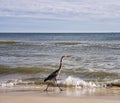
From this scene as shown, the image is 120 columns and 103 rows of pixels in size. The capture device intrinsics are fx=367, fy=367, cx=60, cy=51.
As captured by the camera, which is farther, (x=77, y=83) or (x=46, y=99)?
(x=77, y=83)

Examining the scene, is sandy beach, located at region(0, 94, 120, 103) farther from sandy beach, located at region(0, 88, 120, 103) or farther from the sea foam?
the sea foam

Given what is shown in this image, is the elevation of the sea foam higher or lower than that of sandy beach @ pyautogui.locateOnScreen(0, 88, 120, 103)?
higher

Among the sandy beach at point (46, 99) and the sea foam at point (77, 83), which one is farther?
the sea foam at point (77, 83)

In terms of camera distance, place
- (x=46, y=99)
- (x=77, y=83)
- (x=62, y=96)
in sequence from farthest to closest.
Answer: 1. (x=77, y=83)
2. (x=62, y=96)
3. (x=46, y=99)

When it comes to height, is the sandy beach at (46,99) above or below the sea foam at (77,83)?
below

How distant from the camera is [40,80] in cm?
1366

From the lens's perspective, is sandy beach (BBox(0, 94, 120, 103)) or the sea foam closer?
sandy beach (BBox(0, 94, 120, 103))

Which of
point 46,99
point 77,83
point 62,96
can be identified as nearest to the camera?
point 46,99

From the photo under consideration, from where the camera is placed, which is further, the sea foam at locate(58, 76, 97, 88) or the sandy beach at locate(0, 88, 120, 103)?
the sea foam at locate(58, 76, 97, 88)

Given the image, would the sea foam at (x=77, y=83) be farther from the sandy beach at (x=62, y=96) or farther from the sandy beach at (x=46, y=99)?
the sandy beach at (x=46, y=99)

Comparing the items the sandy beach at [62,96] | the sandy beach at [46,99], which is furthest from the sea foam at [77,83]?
the sandy beach at [46,99]

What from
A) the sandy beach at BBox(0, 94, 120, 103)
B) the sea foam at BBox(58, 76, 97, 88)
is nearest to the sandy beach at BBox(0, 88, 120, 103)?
the sandy beach at BBox(0, 94, 120, 103)

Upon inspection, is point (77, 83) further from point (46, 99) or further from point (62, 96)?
point (46, 99)

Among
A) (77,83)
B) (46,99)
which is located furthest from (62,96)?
(77,83)
